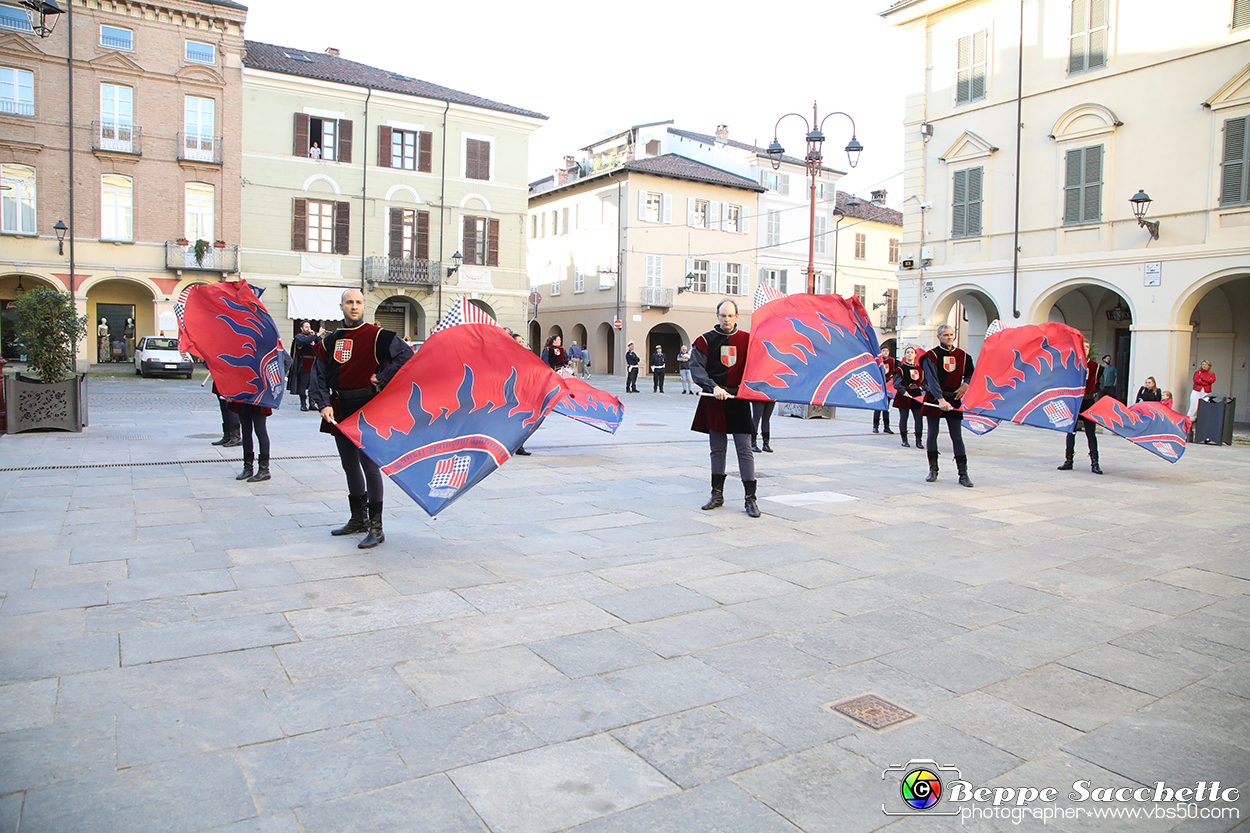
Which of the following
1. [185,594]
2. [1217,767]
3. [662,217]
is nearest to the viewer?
[1217,767]

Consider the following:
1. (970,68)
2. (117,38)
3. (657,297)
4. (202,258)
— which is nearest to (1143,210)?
(970,68)

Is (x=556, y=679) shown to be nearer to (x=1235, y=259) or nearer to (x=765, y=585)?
(x=765, y=585)

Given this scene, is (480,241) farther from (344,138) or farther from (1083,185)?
(1083,185)

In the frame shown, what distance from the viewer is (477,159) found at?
122 feet

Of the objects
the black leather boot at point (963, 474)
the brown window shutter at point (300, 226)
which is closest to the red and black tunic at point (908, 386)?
the black leather boot at point (963, 474)

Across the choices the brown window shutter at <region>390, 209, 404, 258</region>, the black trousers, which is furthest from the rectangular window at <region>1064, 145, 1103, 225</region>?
the brown window shutter at <region>390, 209, 404, 258</region>

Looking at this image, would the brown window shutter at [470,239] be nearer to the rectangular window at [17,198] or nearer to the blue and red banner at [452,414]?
the rectangular window at [17,198]

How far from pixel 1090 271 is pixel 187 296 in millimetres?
20641

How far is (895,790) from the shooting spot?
3.05m

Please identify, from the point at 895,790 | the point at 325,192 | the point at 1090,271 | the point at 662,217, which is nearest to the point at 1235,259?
the point at 1090,271

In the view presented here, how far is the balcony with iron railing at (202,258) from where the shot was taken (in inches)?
1256

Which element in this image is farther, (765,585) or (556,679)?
(765,585)

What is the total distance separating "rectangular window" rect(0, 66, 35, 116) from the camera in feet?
98.5

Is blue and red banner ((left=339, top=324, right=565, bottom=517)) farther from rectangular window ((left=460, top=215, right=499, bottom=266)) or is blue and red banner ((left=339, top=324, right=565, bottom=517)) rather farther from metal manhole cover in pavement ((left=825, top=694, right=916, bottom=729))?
rectangular window ((left=460, top=215, right=499, bottom=266))
